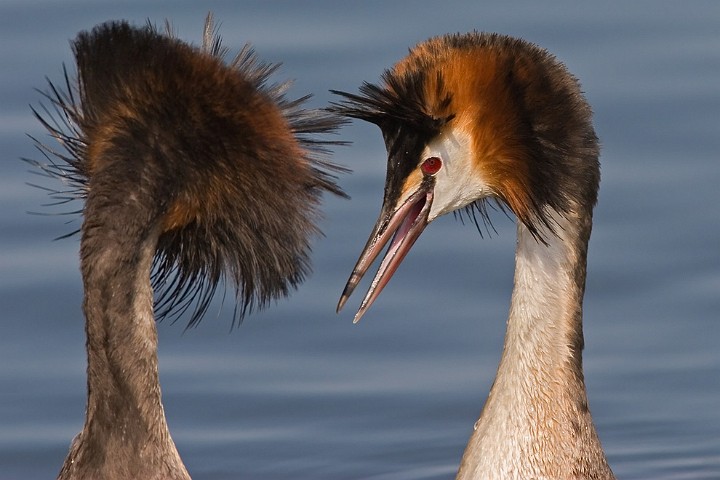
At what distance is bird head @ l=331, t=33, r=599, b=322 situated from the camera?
7008 millimetres

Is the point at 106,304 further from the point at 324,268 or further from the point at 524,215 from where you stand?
the point at 324,268

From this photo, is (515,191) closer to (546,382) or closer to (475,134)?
(475,134)

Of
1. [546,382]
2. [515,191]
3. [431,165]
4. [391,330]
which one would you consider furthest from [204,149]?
[391,330]

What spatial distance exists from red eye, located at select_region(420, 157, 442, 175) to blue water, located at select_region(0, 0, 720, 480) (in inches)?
83.1

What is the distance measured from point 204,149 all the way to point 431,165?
5.47 ft

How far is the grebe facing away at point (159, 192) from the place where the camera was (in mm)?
5688

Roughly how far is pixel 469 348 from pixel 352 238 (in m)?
0.84

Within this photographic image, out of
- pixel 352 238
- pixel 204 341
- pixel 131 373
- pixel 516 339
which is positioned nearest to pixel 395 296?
pixel 352 238

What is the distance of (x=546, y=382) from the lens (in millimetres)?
7395

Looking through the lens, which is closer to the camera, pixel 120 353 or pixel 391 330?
pixel 120 353

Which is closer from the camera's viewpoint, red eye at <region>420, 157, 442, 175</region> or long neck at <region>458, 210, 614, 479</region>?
red eye at <region>420, 157, 442, 175</region>

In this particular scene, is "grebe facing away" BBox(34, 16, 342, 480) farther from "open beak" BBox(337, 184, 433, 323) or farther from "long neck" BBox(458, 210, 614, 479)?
"long neck" BBox(458, 210, 614, 479)

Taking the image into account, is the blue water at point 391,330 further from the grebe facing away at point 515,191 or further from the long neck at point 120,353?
the long neck at point 120,353

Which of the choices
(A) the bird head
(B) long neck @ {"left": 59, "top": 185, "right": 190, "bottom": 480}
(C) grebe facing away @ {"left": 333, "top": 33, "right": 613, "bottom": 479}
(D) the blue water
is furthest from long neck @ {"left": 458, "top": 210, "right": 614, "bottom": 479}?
(B) long neck @ {"left": 59, "top": 185, "right": 190, "bottom": 480}
